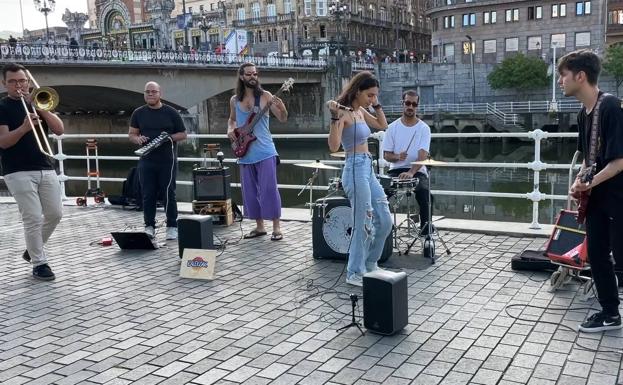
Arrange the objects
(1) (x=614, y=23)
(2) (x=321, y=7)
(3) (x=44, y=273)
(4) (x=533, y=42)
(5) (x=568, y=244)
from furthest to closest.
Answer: (2) (x=321, y=7) < (1) (x=614, y=23) < (4) (x=533, y=42) < (3) (x=44, y=273) < (5) (x=568, y=244)

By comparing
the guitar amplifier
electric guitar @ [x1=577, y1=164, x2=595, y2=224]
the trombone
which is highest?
the trombone

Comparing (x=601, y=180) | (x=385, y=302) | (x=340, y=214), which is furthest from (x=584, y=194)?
(x=340, y=214)

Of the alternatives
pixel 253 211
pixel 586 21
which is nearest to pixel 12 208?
pixel 253 211

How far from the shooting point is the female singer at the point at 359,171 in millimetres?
5539

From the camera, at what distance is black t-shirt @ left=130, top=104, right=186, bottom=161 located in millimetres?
8289

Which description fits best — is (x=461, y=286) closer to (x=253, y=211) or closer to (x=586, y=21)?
(x=253, y=211)

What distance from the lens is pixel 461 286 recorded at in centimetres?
611

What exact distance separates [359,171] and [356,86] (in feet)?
2.48

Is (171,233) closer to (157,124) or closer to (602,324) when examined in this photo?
(157,124)

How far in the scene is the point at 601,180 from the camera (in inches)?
176

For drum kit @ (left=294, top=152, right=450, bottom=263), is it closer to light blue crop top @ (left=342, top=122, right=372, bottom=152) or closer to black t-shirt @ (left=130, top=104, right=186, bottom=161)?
light blue crop top @ (left=342, top=122, right=372, bottom=152)

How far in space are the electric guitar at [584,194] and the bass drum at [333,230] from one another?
95.4 inches

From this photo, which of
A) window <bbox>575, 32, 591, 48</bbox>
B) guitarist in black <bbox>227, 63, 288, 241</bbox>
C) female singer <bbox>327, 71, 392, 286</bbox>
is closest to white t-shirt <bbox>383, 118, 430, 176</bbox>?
guitarist in black <bbox>227, 63, 288, 241</bbox>

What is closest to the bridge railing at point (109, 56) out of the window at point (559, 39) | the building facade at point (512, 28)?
the building facade at point (512, 28)
